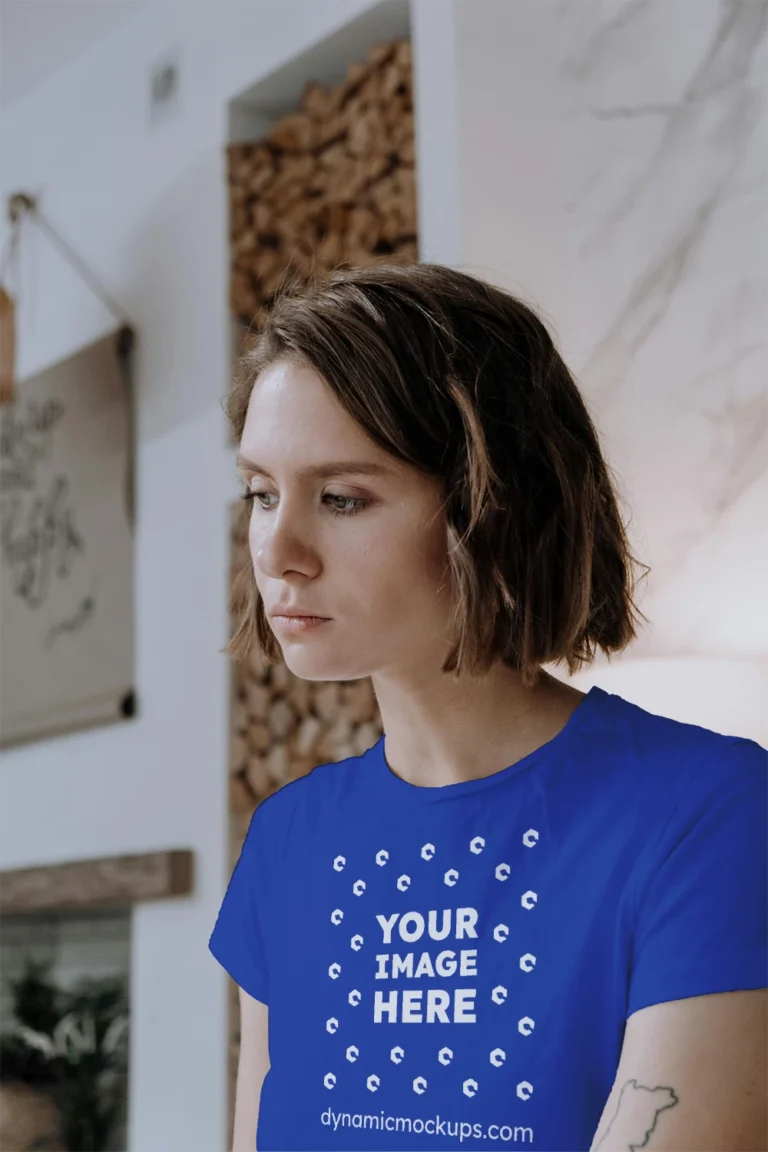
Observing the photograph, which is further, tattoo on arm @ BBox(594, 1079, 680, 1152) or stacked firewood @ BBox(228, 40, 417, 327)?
stacked firewood @ BBox(228, 40, 417, 327)

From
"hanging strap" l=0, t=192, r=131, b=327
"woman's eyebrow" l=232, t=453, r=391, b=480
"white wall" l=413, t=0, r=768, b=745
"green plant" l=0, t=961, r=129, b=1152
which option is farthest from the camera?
"hanging strap" l=0, t=192, r=131, b=327

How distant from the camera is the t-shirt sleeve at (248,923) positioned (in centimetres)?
126

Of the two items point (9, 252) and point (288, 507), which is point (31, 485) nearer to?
point (9, 252)

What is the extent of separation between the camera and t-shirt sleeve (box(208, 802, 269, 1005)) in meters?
1.26

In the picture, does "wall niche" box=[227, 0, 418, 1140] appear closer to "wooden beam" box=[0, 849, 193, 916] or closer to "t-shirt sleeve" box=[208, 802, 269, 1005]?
"wooden beam" box=[0, 849, 193, 916]

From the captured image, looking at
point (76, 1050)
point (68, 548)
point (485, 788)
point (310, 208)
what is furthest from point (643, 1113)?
point (68, 548)

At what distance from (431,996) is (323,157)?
2.23 meters

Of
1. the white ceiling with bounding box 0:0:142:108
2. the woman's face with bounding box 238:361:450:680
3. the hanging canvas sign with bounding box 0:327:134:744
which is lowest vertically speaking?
the woman's face with bounding box 238:361:450:680

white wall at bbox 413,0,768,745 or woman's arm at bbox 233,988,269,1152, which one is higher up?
white wall at bbox 413,0,768,745

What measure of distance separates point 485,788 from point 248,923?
31 centimetres

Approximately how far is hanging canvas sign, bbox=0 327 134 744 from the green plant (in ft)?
2.00

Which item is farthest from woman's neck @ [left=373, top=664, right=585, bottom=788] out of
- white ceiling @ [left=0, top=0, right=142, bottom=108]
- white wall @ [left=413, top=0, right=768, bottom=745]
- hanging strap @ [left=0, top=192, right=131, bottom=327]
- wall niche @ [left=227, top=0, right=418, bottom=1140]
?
white ceiling @ [left=0, top=0, right=142, bottom=108]

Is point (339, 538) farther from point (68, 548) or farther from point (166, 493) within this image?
point (68, 548)

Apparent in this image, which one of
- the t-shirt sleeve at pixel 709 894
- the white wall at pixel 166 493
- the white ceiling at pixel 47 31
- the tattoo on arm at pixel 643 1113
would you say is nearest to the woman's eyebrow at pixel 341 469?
the t-shirt sleeve at pixel 709 894
